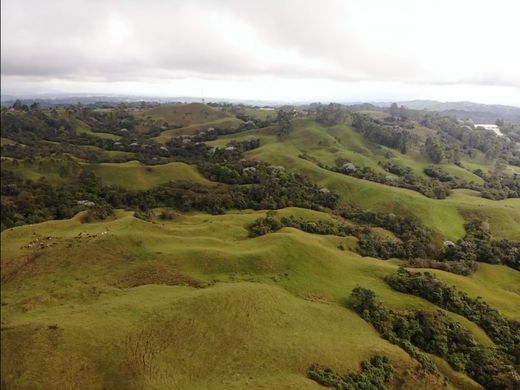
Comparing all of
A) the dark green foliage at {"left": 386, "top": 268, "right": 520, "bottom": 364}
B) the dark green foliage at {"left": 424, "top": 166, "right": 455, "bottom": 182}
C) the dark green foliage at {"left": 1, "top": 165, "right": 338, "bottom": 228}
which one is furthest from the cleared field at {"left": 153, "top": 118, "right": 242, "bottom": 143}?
the dark green foliage at {"left": 386, "top": 268, "right": 520, "bottom": 364}

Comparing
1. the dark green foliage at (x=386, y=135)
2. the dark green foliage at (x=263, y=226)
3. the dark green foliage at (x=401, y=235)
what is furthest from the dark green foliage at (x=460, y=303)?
the dark green foliage at (x=386, y=135)

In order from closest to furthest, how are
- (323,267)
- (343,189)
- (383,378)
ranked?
1. (383,378)
2. (323,267)
3. (343,189)

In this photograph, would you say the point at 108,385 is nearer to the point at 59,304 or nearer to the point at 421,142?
the point at 59,304

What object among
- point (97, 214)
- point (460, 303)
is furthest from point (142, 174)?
point (460, 303)

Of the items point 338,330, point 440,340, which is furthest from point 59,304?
point 440,340

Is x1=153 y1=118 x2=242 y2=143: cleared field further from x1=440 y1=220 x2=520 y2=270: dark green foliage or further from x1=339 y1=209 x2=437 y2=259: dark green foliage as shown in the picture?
x1=440 y1=220 x2=520 y2=270: dark green foliage

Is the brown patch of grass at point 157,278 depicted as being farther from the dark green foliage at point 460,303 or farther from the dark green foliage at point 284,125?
the dark green foliage at point 284,125
